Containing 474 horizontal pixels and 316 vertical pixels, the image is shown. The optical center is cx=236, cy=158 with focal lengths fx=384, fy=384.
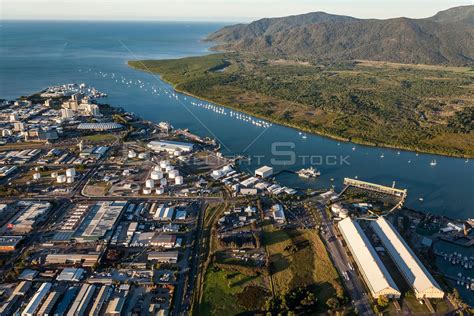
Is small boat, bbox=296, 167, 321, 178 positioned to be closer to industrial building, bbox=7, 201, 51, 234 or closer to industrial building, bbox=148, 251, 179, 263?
industrial building, bbox=148, 251, 179, 263

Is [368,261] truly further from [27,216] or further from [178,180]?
[27,216]

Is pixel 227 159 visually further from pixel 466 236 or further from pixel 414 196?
pixel 466 236

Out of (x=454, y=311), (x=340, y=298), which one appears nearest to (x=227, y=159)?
(x=340, y=298)

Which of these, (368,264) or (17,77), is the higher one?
(17,77)

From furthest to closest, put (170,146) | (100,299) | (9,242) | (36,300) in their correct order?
1. (170,146)
2. (9,242)
3. (100,299)
4. (36,300)

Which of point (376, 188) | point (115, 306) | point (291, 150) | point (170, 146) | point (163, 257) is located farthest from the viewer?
point (291, 150)

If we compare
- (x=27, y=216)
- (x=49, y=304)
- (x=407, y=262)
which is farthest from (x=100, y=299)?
(x=407, y=262)
